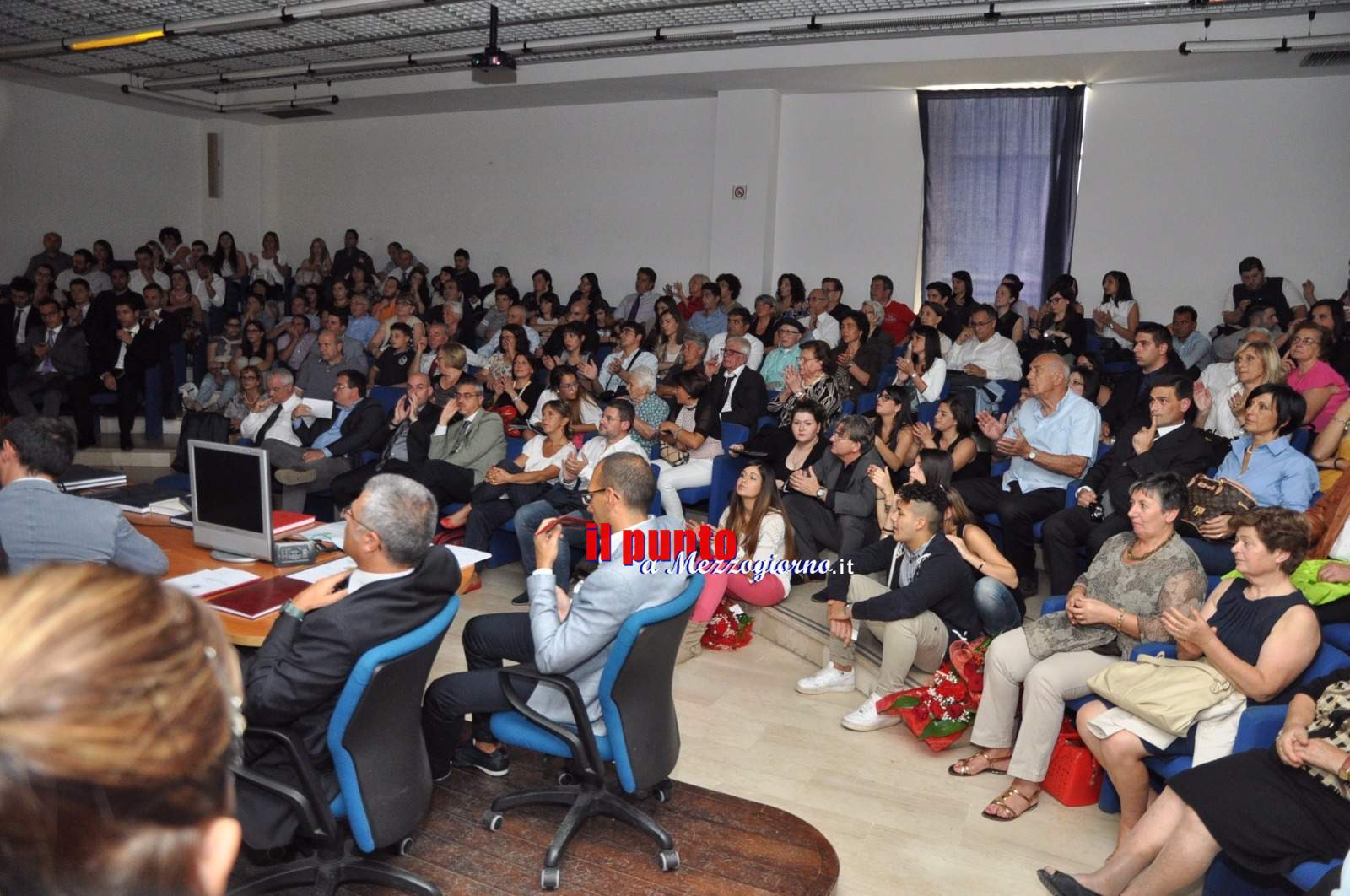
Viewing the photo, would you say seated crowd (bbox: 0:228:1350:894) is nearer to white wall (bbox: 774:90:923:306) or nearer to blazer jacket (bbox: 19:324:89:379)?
blazer jacket (bbox: 19:324:89:379)

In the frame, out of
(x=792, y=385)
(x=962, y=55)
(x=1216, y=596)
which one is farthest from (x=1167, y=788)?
(x=962, y=55)

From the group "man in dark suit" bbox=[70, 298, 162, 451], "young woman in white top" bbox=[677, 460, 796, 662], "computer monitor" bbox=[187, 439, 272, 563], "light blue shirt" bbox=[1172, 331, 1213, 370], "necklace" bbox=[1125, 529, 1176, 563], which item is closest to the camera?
"computer monitor" bbox=[187, 439, 272, 563]

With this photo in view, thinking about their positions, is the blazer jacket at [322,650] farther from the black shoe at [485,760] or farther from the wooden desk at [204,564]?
the black shoe at [485,760]

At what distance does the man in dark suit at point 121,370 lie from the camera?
8789 mm

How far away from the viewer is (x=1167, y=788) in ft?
9.95

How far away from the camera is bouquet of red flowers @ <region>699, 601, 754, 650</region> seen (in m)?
5.12

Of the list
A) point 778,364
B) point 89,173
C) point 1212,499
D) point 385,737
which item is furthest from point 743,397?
point 89,173

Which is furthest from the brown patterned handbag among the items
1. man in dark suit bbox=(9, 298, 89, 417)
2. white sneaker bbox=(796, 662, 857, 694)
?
man in dark suit bbox=(9, 298, 89, 417)

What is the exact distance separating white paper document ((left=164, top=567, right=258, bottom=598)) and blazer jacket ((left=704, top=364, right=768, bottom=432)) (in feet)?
12.0

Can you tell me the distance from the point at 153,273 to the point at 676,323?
6.93 metres

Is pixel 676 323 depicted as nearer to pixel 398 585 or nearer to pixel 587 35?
pixel 587 35

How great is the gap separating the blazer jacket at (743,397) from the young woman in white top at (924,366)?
89 cm

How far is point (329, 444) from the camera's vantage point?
22.2ft

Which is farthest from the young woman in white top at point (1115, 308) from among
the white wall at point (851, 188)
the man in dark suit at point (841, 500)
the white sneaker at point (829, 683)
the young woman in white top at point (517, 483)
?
the white sneaker at point (829, 683)
